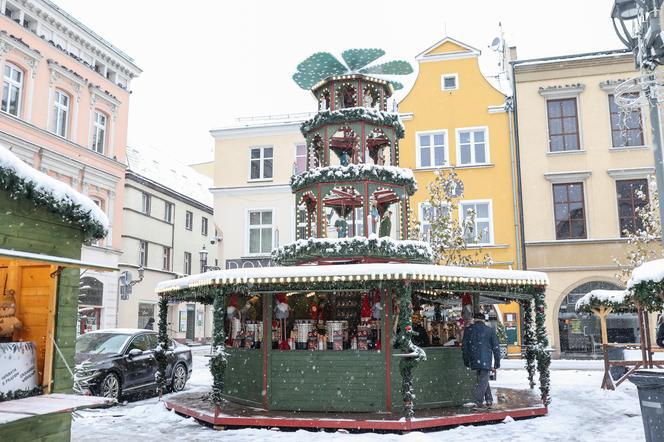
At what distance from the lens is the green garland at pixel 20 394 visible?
281 inches

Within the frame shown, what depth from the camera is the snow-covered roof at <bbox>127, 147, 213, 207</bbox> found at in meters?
38.6

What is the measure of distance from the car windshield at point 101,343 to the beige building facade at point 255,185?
14.2m

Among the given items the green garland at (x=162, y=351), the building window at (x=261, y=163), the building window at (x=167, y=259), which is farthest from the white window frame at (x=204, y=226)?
the green garland at (x=162, y=351)

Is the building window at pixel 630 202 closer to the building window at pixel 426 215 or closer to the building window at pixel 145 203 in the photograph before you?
the building window at pixel 426 215

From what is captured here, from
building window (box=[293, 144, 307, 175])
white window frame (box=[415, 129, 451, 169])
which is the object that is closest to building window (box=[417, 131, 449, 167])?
A: white window frame (box=[415, 129, 451, 169])

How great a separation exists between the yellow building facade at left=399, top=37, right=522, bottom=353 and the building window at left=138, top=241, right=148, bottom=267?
17320 millimetres

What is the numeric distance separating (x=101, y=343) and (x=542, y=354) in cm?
1026

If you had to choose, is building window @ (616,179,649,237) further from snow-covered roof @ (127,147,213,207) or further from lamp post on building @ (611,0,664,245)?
snow-covered roof @ (127,147,213,207)

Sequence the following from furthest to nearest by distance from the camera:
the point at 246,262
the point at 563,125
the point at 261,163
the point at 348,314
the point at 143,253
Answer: the point at 143,253
the point at 261,163
the point at 246,262
the point at 563,125
the point at 348,314

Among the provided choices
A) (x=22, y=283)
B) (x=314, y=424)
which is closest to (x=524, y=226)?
(x=314, y=424)

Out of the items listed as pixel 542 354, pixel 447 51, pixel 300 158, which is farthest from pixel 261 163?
pixel 542 354

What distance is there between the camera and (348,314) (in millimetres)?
13484

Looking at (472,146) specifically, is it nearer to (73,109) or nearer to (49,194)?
(73,109)

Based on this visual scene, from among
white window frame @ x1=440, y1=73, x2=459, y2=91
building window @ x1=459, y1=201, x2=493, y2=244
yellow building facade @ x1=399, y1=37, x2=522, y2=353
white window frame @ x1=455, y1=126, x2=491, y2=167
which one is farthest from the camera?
white window frame @ x1=440, y1=73, x2=459, y2=91
